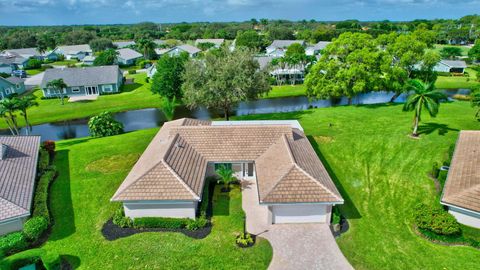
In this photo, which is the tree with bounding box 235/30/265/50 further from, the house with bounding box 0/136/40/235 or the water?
the house with bounding box 0/136/40/235

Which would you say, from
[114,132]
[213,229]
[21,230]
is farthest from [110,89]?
[213,229]

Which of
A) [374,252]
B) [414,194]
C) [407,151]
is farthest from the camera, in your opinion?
[407,151]

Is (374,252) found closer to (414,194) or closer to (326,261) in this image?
(326,261)

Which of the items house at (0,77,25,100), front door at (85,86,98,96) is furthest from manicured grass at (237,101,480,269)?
house at (0,77,25,100)

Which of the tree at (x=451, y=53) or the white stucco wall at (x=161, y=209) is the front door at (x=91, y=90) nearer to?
the white stucco wall at (x=161, y=209)

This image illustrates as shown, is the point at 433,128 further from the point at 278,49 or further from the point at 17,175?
the point at 278,49

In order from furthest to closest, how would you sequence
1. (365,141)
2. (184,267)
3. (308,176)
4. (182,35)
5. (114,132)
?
(182,35), (114,132), (365,141), (308,176), (184,267)
